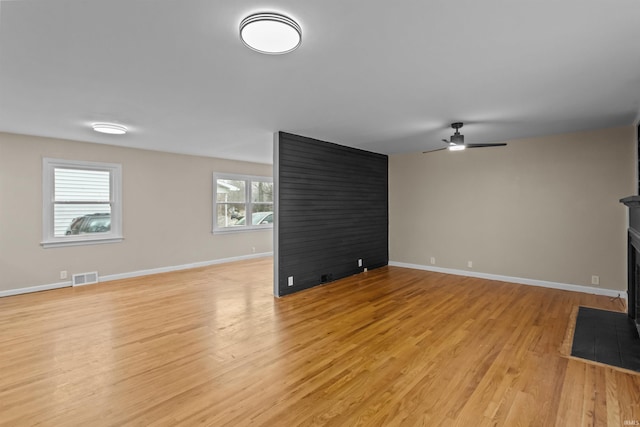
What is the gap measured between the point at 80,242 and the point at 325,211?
4356 millimetres

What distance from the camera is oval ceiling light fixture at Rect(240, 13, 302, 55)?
1849 millimetres

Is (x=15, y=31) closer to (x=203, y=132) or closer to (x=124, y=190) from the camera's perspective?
(x=203, y=132)

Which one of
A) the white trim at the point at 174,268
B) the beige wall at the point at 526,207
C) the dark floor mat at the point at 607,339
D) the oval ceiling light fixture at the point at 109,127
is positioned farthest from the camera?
the white trim at the point at 174,268

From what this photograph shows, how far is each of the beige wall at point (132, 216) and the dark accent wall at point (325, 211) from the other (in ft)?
10.1

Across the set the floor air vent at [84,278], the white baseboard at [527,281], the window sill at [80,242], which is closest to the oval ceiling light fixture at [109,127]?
the window sill at [80,242]

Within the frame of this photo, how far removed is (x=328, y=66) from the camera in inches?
99.6

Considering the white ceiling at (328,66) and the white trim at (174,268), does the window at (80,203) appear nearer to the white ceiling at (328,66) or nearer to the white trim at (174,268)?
the white trim at (174,268)

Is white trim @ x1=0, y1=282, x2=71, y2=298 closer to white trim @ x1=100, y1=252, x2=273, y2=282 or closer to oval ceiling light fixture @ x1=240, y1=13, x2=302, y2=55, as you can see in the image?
white trim @ x1=100, y1=252, x2=273, y2=282

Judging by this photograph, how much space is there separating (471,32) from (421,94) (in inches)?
45.6

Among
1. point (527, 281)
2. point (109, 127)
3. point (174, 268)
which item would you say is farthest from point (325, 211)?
point (527, 281)

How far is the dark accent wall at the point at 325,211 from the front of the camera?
4805 mm

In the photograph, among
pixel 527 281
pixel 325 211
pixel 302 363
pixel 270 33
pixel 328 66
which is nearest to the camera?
pixel 270 33

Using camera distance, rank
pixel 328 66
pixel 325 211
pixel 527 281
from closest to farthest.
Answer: pixel 328 66, pixel 527 281, pixel 325 211

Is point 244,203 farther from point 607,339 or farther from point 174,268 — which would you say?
point 607,339
